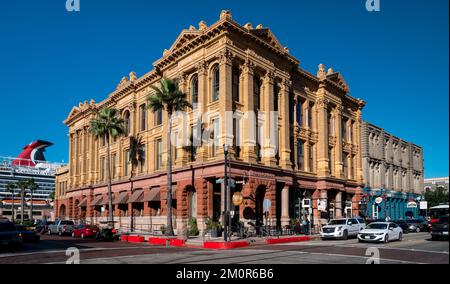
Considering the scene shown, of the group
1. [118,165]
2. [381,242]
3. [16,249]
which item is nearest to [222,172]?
[381,242]

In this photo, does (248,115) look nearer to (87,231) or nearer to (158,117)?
A: (158,117)

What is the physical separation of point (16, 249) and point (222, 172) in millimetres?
15872

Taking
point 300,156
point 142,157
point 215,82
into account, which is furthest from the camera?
point 142,157

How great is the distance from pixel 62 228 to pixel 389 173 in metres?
47.7

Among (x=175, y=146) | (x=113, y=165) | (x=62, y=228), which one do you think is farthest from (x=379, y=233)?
(x=113, y=165)

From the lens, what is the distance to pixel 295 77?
150ft

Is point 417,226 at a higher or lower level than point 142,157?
lower

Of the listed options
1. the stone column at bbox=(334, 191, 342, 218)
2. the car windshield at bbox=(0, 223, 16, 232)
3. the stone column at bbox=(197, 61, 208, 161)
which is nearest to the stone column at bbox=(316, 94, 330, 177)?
the stone column at bbox=(334, 191, 342, 218)

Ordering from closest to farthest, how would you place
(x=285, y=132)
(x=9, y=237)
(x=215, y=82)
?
(x=9, y=237) → (x=215, y=82) → (x=285, y=132)

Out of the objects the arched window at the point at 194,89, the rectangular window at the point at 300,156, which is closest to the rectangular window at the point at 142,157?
the arched window at the point at 194,89

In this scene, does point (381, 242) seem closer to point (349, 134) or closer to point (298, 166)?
point (298, 166)

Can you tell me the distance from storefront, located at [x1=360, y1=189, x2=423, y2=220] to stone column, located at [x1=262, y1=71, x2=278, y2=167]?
2044 centimetres

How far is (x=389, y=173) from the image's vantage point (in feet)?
213

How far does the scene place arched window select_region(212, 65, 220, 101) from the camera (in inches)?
1483
